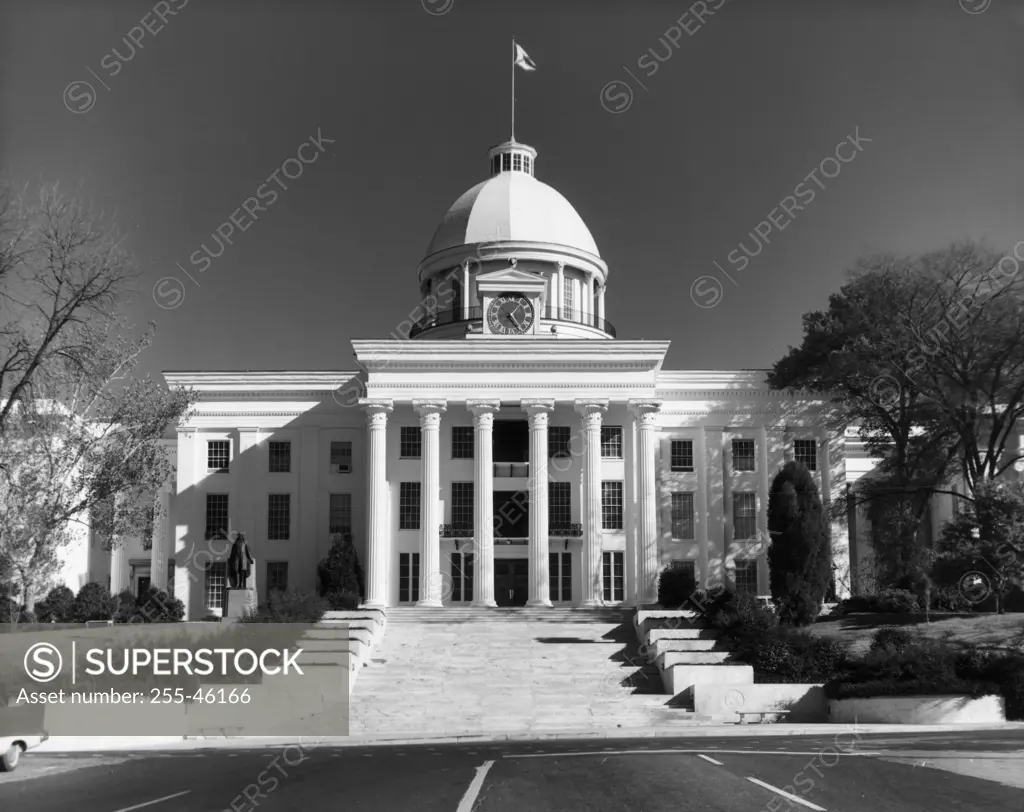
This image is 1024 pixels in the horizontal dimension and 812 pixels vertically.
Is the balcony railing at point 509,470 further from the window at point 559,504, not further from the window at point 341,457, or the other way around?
the window at point 341,457

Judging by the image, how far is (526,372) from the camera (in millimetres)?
51250

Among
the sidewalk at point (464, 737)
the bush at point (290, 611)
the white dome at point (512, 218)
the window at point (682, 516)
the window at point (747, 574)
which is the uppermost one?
the white dome at point (512, 218)

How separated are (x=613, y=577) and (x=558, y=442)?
672 cm

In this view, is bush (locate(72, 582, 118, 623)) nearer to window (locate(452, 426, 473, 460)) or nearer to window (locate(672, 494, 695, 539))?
window (locate(452, 426, 473, 460))

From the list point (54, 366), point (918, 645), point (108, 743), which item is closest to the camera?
point (108, 743)

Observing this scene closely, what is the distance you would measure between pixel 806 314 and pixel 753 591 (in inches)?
525

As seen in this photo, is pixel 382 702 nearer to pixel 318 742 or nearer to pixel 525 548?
pixel 318 742

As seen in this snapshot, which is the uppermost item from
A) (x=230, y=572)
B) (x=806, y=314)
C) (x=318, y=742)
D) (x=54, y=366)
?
(x=806, y=314)

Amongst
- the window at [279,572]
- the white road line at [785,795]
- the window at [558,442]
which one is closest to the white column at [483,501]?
the window at [558,442]

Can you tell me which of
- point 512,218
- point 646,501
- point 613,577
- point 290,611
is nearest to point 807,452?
point 646,501

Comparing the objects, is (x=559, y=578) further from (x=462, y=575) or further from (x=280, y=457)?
(x=280, y=457)

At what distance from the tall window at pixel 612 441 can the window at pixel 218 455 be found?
59.7 ft

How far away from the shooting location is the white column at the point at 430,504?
161ft

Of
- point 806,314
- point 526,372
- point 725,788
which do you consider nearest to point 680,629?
point 526,372
